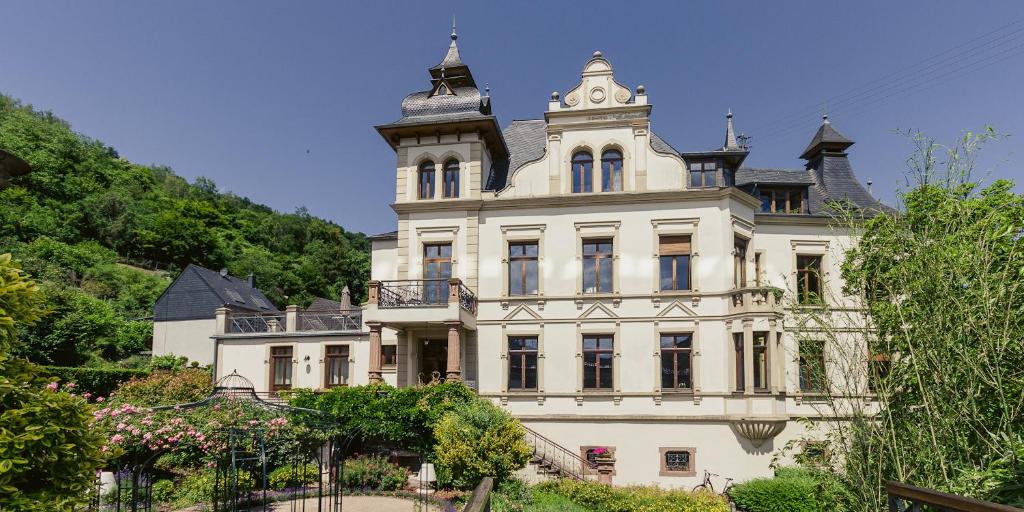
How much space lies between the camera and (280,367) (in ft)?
75.3

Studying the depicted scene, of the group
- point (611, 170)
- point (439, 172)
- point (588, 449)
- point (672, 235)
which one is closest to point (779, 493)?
point (588, 449)

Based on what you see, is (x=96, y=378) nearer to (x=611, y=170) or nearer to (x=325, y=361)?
(x=325, y=361)

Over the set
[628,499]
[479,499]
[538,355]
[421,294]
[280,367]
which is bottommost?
[628,499]

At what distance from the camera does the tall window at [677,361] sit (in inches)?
739

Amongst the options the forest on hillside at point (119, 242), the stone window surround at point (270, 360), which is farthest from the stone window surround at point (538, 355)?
the forest on hillside at point (119, 242)

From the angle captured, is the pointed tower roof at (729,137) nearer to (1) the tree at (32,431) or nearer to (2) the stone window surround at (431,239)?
(2) the stone window surround at (431,239)

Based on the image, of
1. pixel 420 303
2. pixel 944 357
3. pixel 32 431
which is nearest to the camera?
pixel 32 431

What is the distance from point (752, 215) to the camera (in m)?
20.2

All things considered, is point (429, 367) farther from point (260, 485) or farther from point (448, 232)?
Answer: point (260, 485)

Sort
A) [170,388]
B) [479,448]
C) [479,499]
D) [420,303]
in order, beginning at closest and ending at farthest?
[479,499] < [479,448] < [420,303] < [170,388]

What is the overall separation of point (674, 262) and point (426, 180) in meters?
9.20

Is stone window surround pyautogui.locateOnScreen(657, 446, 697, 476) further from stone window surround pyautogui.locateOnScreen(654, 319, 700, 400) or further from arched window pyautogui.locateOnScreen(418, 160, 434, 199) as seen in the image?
arched window pyautogui.locateOnScreen(418, 160, 434, 199)

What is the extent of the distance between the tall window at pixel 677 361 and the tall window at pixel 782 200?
6.22m

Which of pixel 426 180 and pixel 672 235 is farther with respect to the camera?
pixel 426 180
